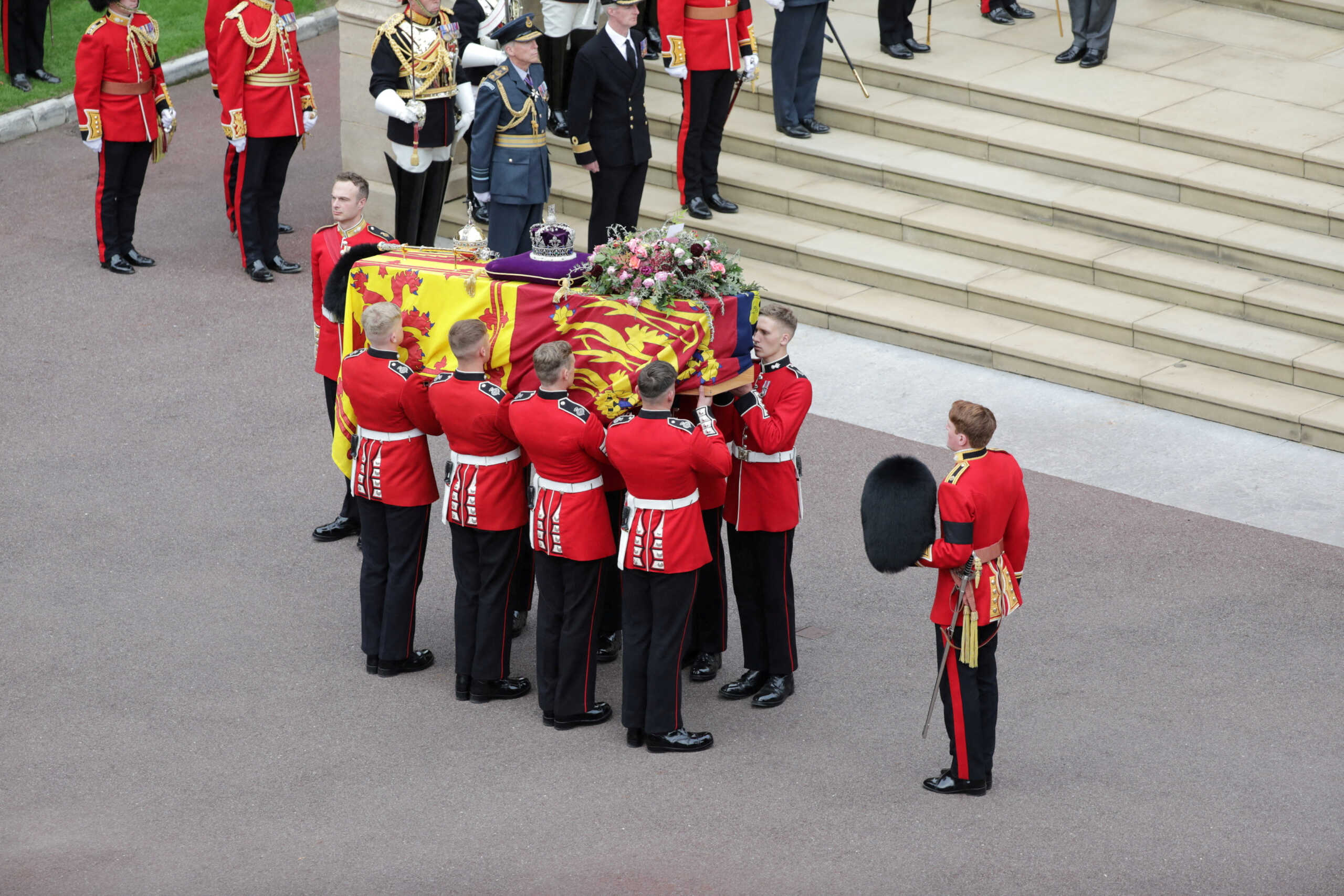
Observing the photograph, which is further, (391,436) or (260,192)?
(260,192)

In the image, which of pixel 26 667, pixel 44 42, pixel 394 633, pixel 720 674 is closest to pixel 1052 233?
pixel 720 674

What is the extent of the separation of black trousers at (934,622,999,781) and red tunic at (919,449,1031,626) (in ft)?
0.37

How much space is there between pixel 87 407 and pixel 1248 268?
680 cm

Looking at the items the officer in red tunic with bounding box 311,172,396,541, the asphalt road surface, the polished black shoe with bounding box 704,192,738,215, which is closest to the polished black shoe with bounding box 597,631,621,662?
the asphalt road surface

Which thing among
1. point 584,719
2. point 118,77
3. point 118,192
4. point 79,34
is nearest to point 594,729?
point 584,719

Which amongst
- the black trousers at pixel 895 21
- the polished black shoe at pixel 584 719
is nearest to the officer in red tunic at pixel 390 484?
the polished black shoe at pixel 584 719

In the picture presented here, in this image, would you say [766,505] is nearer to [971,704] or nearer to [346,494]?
[971,704]

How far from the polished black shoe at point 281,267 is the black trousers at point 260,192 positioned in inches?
1.4

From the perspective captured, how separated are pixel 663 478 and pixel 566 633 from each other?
32.2 inches

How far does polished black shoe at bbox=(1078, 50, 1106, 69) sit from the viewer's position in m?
12.4

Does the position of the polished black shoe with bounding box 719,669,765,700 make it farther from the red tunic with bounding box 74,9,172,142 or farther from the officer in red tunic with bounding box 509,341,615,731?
the red tunic with bounding box 74,9,172,142

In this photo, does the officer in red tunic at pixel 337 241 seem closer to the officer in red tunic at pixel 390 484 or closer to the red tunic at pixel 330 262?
the red tunic at pixel 330 262

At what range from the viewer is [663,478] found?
21.0 feet

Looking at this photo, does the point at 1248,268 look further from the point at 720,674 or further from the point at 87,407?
the point at 87,407
